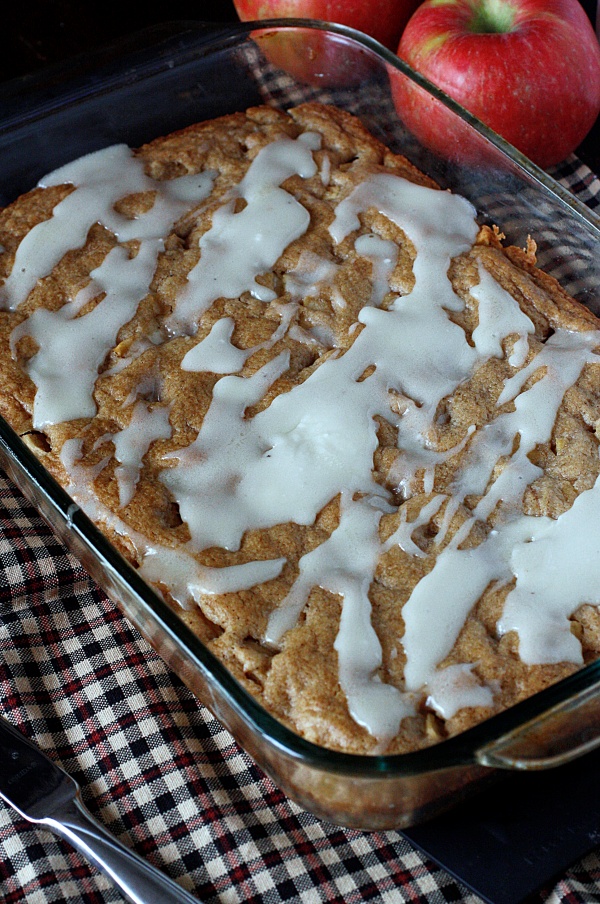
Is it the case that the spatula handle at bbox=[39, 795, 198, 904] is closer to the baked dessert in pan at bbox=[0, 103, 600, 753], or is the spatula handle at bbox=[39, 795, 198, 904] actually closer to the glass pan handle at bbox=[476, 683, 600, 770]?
the baked dessert in pan at bbox=[0, 103, 600, 753]

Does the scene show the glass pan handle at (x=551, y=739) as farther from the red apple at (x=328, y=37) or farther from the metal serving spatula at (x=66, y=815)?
the red apple at (x=328, y=37)

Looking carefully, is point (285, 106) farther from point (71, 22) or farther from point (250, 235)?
point (71, 22)

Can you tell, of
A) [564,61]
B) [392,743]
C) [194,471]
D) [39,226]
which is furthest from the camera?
[564,61]

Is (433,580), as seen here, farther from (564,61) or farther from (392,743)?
(564,61)

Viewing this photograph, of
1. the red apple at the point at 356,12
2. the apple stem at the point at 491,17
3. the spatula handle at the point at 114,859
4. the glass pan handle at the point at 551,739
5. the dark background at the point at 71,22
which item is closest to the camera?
the glass pan handle at the point at 551,739

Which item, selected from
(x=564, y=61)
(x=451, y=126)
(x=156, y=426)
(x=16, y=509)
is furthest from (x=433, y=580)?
(x=564, y=61)

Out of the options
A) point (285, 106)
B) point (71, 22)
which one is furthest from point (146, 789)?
point (71, 22)

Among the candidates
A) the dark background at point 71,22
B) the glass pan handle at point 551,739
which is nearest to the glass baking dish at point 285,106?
the glass pan handle at point 551,739

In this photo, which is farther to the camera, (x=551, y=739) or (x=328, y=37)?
(x=328, y=37)
